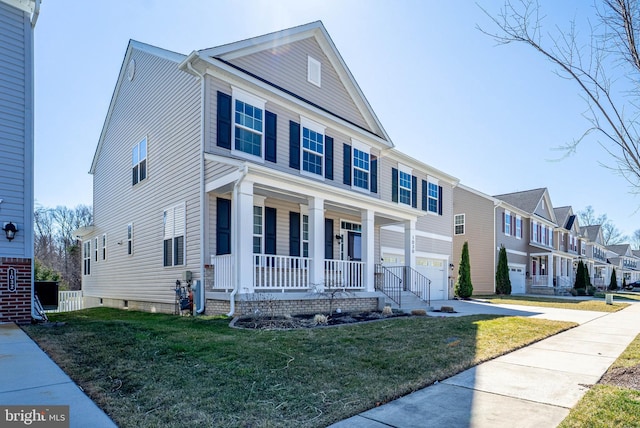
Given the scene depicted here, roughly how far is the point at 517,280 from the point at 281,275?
24185mm

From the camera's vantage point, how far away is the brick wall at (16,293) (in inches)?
344

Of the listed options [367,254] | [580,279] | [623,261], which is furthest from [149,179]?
[623,261]

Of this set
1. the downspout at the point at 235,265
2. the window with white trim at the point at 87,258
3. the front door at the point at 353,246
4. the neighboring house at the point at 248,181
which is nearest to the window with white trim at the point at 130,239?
the neighboring house at the point at 248,181

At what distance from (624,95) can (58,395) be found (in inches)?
302

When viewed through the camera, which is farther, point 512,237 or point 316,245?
point 512,237

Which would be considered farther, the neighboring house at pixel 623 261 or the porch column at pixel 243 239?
the neighboring house at pixel 623 261

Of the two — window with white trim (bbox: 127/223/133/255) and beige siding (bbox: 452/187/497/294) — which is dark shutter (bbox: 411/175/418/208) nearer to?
beige siding (bbox: 452/187/497/294)

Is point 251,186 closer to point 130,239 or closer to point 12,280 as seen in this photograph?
point 12,280

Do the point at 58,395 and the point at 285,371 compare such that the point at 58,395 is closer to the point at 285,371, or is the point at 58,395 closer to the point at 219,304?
the point at 285,371

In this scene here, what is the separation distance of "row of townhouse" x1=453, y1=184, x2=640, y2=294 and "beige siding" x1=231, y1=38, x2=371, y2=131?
1308cm

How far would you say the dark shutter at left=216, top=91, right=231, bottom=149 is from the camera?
34.7ft

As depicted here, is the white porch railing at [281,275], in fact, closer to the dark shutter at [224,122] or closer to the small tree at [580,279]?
the dark shutter at [224,122]

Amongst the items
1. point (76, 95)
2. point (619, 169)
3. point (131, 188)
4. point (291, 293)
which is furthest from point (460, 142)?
point (76, 95)

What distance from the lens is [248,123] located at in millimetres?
11227
